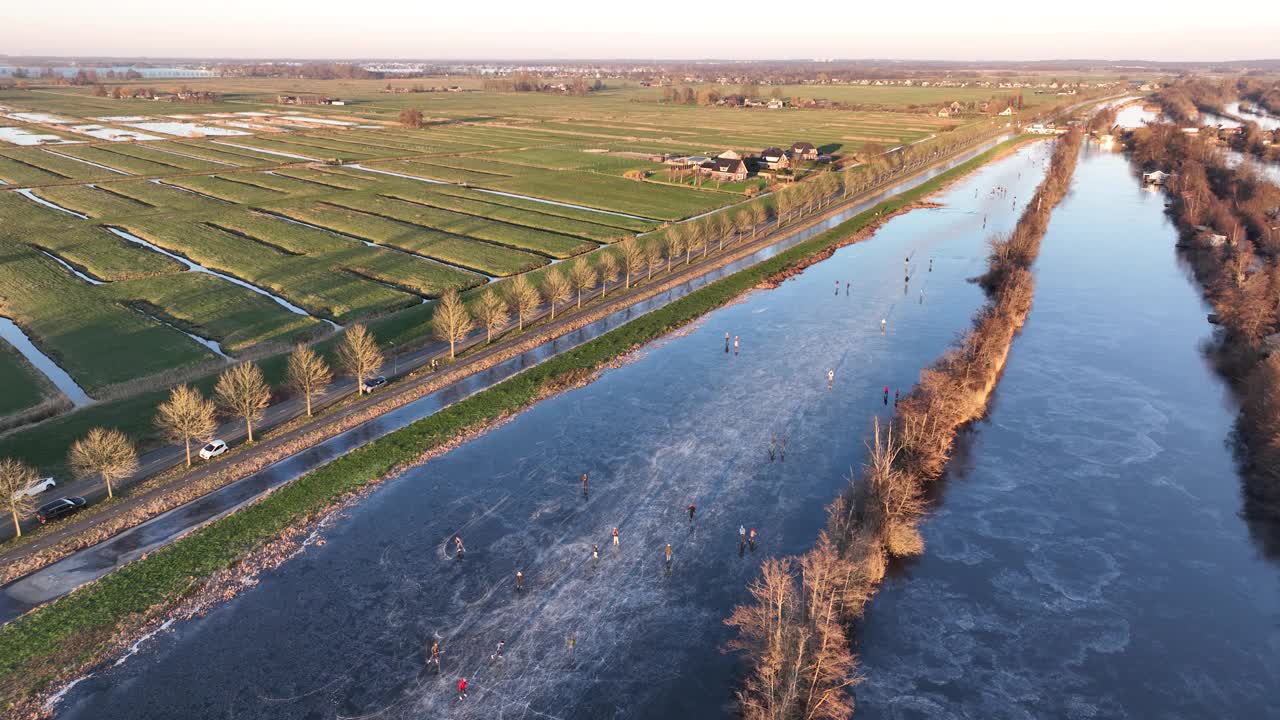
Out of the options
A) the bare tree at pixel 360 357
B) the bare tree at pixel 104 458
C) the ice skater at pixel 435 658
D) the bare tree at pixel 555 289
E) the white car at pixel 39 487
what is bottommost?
the ice skater at pixel 435 658

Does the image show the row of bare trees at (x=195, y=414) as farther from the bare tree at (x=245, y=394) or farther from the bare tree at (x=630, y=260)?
the bare tree at (x=630, y=260)

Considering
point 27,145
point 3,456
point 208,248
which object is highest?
point 27,145

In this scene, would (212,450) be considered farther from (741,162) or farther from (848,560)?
(741,162)

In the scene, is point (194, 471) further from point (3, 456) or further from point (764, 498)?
point (764, 498)

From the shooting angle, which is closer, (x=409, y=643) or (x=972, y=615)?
(x=409, y=643)

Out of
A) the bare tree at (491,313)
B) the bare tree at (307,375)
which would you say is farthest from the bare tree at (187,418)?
the bare tree at (491,313)

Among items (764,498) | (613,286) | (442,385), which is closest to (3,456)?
(442,385)
